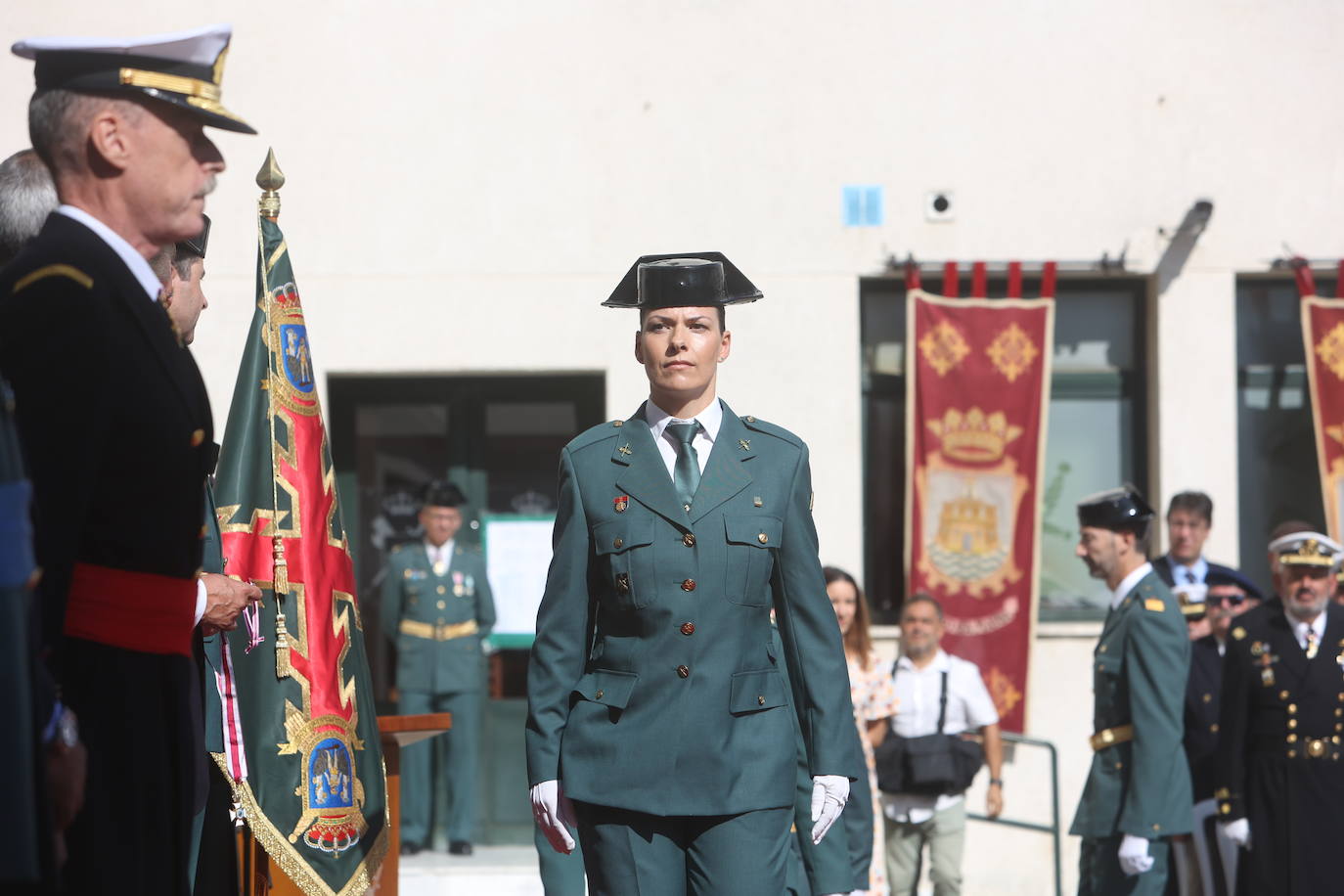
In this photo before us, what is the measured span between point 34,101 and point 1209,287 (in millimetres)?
9071

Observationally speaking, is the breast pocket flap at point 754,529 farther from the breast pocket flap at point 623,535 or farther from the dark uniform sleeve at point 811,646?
the breast pocket flap at point 623,535

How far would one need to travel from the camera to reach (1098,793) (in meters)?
7.44

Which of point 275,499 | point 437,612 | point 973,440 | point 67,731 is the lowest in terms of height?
point 437,612

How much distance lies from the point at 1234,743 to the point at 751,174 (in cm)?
468

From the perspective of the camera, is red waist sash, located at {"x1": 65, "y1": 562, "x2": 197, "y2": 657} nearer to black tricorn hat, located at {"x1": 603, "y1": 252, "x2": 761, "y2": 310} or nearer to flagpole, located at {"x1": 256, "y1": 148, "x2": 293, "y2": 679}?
black tricorn hat, located at {"x1": 603, "y1": 252, "x2": 761, "y2": 310}

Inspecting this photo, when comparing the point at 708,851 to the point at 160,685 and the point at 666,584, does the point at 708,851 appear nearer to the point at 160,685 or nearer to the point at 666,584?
the point at 666,584

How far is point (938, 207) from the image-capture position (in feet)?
36.0

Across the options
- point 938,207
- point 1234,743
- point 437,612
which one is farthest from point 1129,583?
point 437,612

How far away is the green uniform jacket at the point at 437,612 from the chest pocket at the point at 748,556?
663cm

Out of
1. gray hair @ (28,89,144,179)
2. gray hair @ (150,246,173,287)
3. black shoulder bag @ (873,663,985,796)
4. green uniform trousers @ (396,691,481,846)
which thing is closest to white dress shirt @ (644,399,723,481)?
gray hair @ (150,246,173,287)

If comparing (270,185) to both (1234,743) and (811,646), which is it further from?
(1234,743)

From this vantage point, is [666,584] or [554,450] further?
[554,450]

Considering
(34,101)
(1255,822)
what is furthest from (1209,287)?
(34,101)

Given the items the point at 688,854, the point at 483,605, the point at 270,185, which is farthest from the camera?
the point at 483,605
